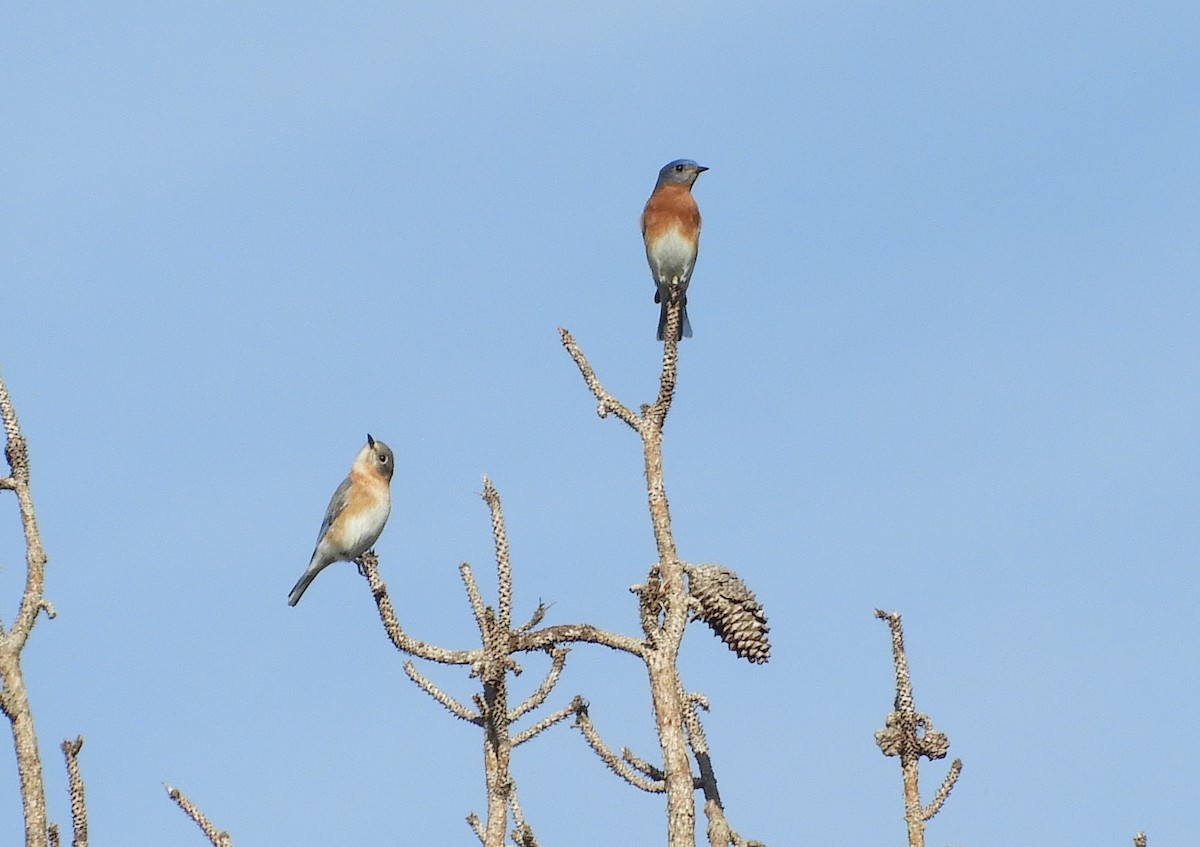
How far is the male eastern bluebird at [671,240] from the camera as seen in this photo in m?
14.8

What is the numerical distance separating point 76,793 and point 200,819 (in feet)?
1.67

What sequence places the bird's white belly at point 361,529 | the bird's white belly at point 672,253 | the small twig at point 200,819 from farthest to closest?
the bird's white belly at point 672,253 → the bird's white belly at point 361,529 → the small twig at point 200,819

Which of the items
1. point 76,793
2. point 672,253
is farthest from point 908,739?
point 672,253

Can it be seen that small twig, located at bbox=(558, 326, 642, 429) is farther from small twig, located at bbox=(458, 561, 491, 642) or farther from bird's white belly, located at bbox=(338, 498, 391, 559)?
bird's white belly, located at bbox=(338, 498, 391, 559)

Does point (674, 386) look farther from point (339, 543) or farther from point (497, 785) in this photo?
point (339, 543)

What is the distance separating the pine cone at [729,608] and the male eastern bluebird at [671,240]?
320 inches

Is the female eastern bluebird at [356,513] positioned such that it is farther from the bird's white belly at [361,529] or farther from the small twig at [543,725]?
the small twig at [543,725]

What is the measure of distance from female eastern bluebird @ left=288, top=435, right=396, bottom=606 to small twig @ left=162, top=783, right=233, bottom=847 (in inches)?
294

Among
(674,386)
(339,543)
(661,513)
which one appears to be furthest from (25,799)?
(339,543)

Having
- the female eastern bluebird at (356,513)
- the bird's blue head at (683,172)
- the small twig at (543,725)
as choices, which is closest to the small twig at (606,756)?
the small twig at (543,725)

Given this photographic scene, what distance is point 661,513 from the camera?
661 cm

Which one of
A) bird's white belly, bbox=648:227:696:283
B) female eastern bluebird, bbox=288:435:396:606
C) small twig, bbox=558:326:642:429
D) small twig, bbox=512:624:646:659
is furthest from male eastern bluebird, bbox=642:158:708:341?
small twig, bbox=512:624:646:659

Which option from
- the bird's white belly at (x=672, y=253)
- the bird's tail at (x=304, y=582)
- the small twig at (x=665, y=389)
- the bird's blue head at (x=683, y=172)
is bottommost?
the small twig at (x=665, y=389)

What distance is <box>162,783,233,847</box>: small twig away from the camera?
219 inches
